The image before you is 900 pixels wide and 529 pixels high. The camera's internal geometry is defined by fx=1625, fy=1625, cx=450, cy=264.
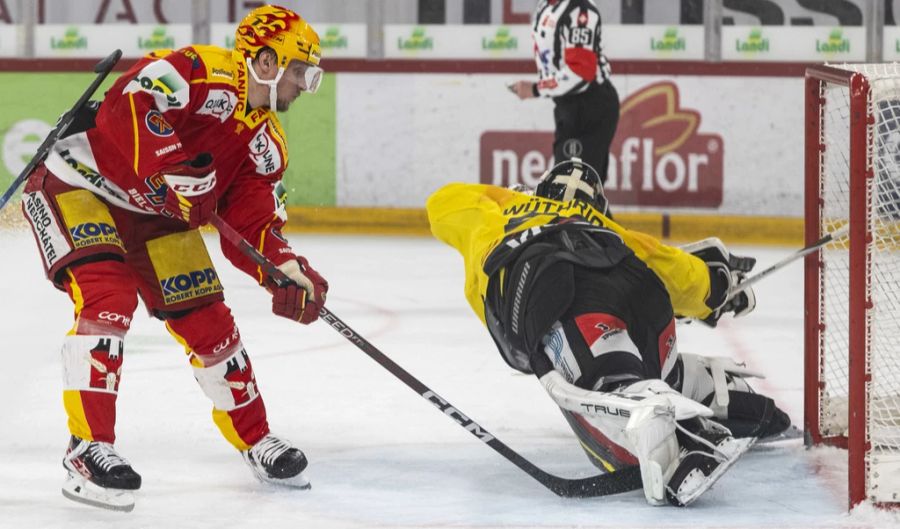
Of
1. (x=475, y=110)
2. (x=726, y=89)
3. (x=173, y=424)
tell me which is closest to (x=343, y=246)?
(x=475, y=110)

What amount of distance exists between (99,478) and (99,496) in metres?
0.04

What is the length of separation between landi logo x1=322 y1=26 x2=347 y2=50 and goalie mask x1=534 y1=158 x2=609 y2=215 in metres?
4.48

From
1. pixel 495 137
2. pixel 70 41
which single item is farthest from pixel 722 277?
pixel 70 41

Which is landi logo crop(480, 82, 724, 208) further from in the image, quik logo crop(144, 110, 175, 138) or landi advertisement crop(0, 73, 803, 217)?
quik logo crop(144, 110, 175, 138)

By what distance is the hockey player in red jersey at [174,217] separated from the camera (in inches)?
126

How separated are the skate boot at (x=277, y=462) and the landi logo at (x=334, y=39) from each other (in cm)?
484

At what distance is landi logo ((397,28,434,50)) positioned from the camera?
8055 millimetres

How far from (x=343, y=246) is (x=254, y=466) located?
13.0ft

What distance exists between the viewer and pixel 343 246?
291 inches

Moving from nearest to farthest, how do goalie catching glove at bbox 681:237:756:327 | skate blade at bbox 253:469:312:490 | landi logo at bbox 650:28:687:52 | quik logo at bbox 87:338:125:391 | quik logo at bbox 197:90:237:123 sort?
quik logo at bbox 87:338:125:391 < quik logo at bbox 197:90:237:123 < skate blade at bbox 253:469:312:490 < goalie catching glove at bbox 681:237:756:327 < landi logo at bbox 650:28:687:52

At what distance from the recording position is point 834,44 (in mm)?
7738

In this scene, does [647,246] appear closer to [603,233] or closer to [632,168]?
[603,233]

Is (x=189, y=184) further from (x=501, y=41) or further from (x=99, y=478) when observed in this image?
(x=501, y=41)

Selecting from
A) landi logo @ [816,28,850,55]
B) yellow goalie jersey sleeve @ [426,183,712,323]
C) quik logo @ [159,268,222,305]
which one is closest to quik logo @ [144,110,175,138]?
quik logo @ [159,268,222,305]
